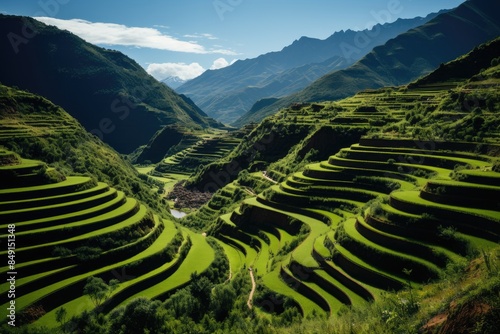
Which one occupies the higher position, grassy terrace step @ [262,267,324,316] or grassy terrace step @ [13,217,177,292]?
grassy terrace step @ [13,217,177,292]

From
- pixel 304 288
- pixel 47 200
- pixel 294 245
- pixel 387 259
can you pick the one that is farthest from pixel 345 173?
pixel 47 200

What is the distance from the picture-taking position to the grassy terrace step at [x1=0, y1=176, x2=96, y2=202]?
3659 centimetres

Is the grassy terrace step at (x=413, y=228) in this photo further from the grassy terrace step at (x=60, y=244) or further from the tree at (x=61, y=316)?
the tree at (x=61, y=316)

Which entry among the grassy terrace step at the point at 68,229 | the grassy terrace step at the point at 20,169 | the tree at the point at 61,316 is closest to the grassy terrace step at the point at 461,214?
the tree at the point at 61,316

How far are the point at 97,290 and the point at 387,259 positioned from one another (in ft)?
75.0

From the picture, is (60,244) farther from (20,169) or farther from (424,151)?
(424,151)

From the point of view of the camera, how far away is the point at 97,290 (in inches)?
1217

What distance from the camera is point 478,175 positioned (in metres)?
31.3

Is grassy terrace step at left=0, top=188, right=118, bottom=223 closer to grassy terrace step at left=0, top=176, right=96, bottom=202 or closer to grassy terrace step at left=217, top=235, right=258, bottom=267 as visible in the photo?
grassy terrace step at left=0, top=176, right=96, bottom=202

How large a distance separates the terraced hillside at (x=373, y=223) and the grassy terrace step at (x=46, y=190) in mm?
20404

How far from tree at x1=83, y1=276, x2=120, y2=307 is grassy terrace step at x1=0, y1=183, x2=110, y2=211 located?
10.3 metres

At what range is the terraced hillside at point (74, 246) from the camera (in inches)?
1203

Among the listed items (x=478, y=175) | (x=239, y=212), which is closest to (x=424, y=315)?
(x=478, y=175)

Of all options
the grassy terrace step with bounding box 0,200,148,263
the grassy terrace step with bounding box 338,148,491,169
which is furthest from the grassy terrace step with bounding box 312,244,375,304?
the grassy terrace step with bounding box 0,200,148,263
